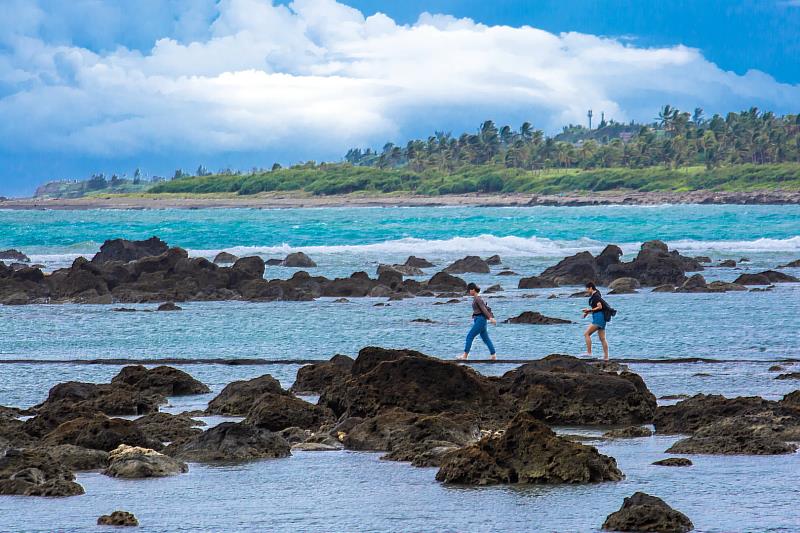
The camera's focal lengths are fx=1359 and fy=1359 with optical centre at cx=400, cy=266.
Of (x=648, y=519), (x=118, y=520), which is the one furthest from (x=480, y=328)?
(x=648, y=519)

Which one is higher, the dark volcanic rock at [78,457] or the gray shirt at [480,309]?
the gray shirt at [480,309]

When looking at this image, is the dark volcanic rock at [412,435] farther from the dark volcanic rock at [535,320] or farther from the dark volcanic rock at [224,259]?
the dark volcanic rock at [224,259]

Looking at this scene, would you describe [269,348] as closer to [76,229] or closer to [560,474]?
[560,474]

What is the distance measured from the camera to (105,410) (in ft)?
58.3

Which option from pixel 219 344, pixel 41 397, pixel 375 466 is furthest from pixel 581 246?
pixel 375 466

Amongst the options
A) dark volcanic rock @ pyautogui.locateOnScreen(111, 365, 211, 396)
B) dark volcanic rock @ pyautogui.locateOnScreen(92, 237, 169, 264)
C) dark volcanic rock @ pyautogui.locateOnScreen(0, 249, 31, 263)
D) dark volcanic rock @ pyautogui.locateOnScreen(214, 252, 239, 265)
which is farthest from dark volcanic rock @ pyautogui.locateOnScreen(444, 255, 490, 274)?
dark volcanic rock @ pyautogui.locateOnScreen(111, 365, 211, 396)

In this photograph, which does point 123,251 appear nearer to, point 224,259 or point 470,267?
point 224,259

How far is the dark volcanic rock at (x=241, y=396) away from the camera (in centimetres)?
1759

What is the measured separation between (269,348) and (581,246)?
56.3 metres

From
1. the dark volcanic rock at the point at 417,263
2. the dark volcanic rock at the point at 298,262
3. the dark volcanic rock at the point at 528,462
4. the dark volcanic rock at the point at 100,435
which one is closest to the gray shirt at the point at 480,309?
the dark volcanic rock at the point at 100,435

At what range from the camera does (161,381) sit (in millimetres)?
19812

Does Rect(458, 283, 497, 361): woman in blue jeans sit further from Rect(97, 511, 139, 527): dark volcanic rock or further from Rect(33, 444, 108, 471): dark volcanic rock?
Rect(97, 511, 139, 527): dark volcanic rock

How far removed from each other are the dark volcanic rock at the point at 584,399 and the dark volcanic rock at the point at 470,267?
37935 millimetres

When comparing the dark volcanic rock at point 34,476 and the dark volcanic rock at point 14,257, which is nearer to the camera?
the dark volcanic rock at point 34,476
